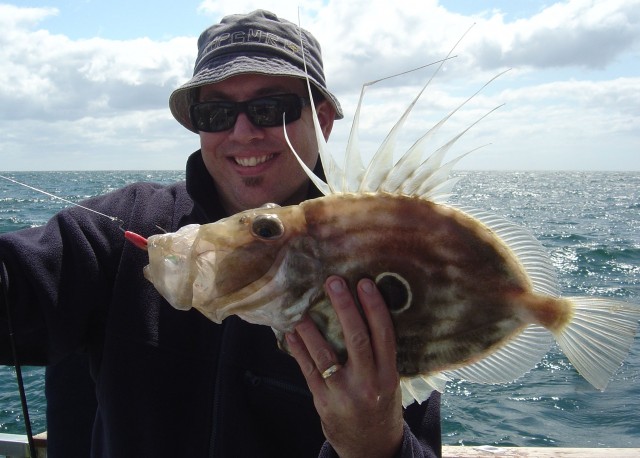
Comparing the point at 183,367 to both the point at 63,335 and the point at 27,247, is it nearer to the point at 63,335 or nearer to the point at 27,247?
the point at 63,335

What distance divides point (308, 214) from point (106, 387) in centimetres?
171

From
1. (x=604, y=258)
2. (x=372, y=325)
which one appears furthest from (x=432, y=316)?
(x=604, y=258)

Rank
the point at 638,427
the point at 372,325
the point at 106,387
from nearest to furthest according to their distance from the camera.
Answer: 1. the point at 372,325
2. the point at 106,387
3. the point at 638,427

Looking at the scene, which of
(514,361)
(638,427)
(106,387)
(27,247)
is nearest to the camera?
(514,361)

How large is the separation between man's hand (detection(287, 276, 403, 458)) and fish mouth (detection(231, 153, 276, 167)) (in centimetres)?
135

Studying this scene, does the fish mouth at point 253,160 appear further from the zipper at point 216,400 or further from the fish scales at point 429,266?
the fish scales at point 429,266

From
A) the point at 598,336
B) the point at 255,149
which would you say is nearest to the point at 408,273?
the point at 598,336

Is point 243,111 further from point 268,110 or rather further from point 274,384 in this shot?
point 274,384

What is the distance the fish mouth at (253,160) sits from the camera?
3.18 metres

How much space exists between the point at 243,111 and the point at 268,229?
1.31m

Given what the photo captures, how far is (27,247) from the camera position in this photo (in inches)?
106

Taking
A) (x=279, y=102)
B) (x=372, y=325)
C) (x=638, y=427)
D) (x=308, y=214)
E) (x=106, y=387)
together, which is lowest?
(x=638, y=427)

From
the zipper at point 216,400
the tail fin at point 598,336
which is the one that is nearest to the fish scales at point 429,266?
the tail fin at point 598,336

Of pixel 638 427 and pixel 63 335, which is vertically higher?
pixel 63 335
